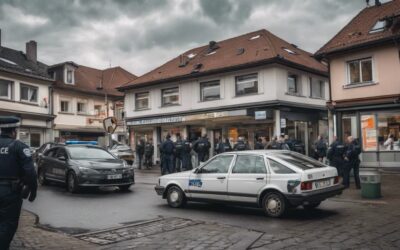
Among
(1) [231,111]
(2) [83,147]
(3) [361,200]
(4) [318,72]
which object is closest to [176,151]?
(2) [83,147]

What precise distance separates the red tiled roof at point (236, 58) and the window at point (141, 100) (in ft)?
3.15

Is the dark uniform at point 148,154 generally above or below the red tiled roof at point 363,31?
below

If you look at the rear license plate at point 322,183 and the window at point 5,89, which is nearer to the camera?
the rear license plate at point 322,183

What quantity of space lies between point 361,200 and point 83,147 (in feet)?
30.2

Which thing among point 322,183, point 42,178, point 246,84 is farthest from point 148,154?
point 322,183

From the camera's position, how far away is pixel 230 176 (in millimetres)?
9719

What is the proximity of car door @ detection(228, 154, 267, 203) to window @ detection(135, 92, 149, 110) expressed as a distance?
900 inches

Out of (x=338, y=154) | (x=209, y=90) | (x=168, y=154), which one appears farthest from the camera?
(x=209, y=90)

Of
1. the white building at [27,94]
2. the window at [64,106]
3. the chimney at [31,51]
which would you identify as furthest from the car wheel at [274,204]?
the chimney at [31,51]

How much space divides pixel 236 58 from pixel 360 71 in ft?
29.5

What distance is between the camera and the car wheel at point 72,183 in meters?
13.4

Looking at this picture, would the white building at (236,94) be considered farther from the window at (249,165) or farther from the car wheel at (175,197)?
the window at (249,165)

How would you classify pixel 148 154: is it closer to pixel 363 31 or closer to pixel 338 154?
pixel 363 31

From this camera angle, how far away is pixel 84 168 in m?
13.3
